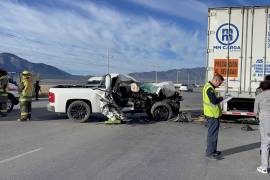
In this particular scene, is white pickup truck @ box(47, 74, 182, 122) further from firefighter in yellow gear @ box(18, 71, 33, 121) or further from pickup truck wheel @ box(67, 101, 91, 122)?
firefighter in yellow gear @ box(18, 71, 33, 121)

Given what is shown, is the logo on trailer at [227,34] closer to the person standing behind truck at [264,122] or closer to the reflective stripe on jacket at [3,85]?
the person standing behind truck at [264,122]

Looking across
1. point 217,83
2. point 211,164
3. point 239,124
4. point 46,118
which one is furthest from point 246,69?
point 46,118

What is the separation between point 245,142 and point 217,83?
283 cm

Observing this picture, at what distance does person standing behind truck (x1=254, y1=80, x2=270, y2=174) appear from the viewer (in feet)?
22.8

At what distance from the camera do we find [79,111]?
46.6ft

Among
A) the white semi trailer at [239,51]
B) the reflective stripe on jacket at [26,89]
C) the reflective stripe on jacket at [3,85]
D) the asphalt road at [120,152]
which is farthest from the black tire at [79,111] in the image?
the white semi trailer at [239,51]

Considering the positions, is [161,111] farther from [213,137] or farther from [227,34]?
[213,137]

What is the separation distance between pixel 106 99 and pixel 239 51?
16.0ft

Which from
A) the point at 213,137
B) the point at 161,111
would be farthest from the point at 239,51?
the point at 213,137

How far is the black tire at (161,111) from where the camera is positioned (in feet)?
48.0

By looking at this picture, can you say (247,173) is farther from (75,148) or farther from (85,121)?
(85,121)

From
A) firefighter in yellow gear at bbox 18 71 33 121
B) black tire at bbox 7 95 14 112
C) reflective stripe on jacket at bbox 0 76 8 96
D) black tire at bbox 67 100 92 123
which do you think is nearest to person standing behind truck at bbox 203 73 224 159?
black tire at bbox 67 100 92 123

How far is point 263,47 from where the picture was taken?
522 inches

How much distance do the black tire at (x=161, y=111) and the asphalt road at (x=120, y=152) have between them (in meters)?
1.48
